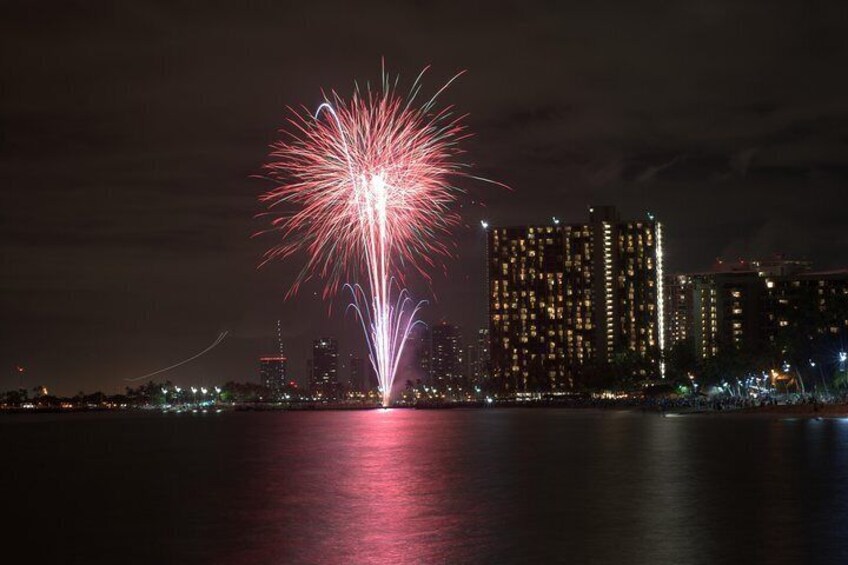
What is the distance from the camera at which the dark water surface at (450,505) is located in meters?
24.3

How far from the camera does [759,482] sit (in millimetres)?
38000

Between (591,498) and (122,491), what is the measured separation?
734 inches

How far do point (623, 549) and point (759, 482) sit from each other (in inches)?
634

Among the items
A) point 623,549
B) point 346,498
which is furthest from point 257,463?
point 623,549

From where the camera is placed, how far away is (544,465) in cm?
4838

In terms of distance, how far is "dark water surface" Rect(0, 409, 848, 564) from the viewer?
24344 millimetres

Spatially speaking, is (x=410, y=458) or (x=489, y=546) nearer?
(x=489, y=546)

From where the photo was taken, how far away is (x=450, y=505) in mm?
32750

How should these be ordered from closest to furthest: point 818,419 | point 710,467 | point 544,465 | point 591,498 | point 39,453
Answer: point 591,498
point 710,467
point 544,465
point 39,453
point 818,419

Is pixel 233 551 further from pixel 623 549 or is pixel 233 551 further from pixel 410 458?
pixel 410 458

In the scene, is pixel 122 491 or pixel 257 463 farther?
pixel 257 463

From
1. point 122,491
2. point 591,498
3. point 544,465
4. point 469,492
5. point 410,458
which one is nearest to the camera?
point 591,498

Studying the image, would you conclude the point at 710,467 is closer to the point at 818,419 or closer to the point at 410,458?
the point at 410,458

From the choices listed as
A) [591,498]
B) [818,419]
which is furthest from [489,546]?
[818,419]
